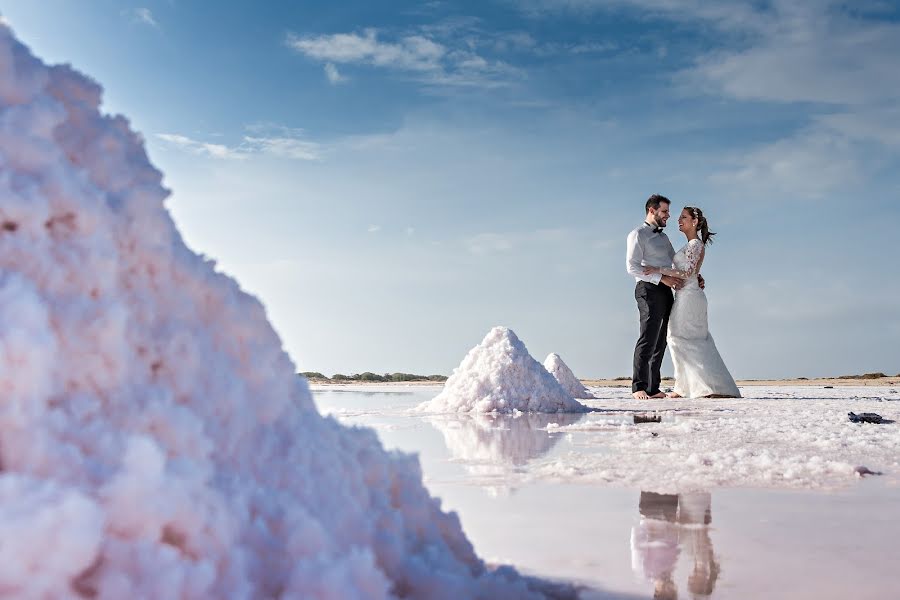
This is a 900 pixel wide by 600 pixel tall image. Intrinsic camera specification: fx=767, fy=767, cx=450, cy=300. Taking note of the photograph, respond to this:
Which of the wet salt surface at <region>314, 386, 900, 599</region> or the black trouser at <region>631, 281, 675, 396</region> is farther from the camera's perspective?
the black trouser at <region>631, 281, 675, 396</region>

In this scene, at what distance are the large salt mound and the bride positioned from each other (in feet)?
28.8

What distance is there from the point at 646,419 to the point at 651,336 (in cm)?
426

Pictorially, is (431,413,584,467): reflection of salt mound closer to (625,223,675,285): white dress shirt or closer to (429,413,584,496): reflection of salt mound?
(429,413,584,496): reflection of salt mound

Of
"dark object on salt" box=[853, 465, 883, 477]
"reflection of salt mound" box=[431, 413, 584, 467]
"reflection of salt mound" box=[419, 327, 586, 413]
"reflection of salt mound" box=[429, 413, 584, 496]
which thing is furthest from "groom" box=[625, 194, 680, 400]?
"dark object on salt" box=[853, 465, 883, 477]

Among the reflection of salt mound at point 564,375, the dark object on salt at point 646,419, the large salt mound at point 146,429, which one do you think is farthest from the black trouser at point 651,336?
the large salt mound at point 146,429

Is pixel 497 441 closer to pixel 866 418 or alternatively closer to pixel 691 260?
pixel 866 418

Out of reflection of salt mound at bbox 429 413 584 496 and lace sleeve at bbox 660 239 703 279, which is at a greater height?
lace sleeve at bbox 660 239 703 279

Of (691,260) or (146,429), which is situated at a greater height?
(691,260)

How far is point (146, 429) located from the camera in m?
1.03

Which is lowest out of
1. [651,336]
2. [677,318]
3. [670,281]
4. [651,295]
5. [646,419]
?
[646,419]

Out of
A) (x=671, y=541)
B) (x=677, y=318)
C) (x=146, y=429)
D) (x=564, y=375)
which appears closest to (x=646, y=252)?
(x=677, y=318)

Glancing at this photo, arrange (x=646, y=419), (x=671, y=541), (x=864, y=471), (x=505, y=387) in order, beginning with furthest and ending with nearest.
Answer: (x=505, y=387) < (x=646, y=419) < (x=864, y=471) < (x=671, y=541)

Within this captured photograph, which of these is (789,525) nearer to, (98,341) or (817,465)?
(817,465)

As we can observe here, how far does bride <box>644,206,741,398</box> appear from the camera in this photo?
31.6ft
